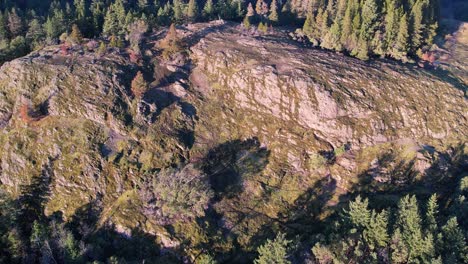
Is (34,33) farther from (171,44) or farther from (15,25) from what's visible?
(171,44)

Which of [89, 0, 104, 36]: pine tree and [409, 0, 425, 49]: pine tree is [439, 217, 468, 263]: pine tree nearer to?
[409, 0, 425, 49]: pine tree

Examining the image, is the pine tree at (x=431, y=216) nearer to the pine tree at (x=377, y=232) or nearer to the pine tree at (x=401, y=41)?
the pine tree at (x=377, y=232)

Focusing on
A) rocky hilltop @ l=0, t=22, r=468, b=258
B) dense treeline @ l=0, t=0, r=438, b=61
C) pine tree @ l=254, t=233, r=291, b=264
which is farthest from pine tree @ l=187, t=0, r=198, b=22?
pine tree @ l=254, t=233, r=291, b=264

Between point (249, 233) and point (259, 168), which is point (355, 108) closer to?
point (259, 168)

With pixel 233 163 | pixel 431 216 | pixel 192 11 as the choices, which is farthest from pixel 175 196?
pixel 192 11

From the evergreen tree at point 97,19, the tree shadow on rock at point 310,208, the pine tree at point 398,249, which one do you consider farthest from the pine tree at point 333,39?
the evergreen tree at point 97,19
